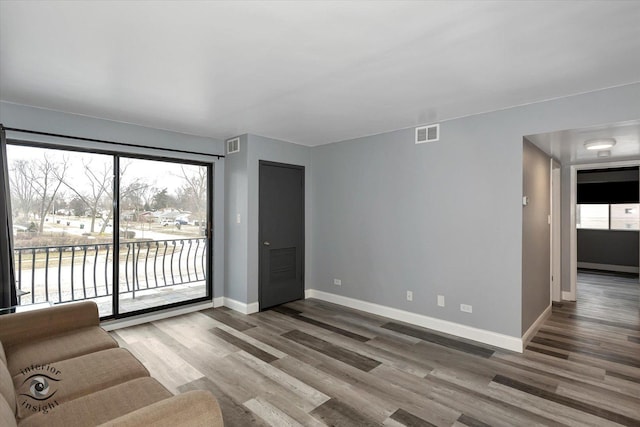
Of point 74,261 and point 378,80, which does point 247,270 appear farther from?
point 378,80

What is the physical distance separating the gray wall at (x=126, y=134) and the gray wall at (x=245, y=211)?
15 centimetres

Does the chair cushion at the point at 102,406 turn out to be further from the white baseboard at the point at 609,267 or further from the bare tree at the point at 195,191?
the white baseboard at the point at 609,267

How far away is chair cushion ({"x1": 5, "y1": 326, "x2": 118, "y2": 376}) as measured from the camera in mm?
2088

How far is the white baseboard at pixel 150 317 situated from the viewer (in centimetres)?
393

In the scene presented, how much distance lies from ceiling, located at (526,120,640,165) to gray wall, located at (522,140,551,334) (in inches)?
5.9

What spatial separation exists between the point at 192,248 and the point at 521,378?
14.9ft

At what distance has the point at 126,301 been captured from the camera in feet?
15.1

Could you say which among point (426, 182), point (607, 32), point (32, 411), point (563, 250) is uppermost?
point (607, 32)

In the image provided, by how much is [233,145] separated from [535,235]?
13.5ft

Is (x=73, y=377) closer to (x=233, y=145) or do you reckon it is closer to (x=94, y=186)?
(x=94, y=186)

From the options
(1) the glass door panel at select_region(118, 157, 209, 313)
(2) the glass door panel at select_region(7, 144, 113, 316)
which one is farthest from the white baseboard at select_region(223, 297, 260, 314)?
(2) the glass door panel at select_region(7, 144, 113, 316)

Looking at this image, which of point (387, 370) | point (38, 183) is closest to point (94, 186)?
point (38, 183)

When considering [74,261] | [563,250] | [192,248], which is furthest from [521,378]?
[74,261]

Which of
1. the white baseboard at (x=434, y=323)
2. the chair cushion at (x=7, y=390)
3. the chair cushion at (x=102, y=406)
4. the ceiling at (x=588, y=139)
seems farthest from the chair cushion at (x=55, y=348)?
the ceiling at (x=588, y=139)
